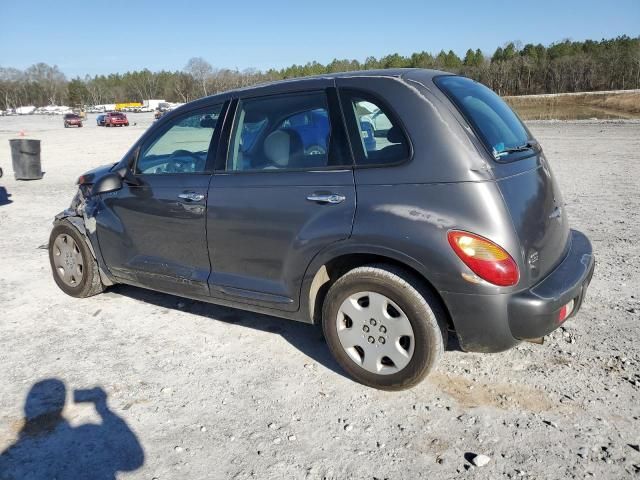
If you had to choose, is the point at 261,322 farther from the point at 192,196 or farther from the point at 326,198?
the point at 326,198

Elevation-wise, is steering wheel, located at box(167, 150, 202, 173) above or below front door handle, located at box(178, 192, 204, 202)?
above

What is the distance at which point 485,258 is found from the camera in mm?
2764

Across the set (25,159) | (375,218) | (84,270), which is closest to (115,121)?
(25,159)

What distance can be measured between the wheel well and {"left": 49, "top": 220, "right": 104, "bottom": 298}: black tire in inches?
95.9

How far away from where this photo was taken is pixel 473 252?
9.11 ft

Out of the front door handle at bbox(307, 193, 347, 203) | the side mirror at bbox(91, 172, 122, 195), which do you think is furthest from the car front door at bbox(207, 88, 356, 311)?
the side mirror at bbox(91, 172, 122, 195)

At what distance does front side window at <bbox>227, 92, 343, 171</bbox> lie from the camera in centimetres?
336

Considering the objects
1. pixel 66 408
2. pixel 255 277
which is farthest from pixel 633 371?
pixel 66 408

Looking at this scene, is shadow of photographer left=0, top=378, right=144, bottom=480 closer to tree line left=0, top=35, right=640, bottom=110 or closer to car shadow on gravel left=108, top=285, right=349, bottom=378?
car shadow on gravel left=108, top=285, right=349, bottom=378

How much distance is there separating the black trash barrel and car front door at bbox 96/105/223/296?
10553 mm

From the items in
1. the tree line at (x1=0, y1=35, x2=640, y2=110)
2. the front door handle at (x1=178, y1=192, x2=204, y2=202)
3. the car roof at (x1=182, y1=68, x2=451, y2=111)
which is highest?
the tree line at (x1=0, y1=35, x2=640, y2=110)

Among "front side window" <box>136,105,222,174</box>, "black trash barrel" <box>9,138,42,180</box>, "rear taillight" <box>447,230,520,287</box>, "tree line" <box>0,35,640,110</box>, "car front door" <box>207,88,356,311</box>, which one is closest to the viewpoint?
"rear taillight" <box>447,230,520,287</box>

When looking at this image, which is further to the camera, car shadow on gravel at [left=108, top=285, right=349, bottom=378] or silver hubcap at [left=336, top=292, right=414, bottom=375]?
car shadow on gravel at [left=108, top=285, right=349, bottom=378]

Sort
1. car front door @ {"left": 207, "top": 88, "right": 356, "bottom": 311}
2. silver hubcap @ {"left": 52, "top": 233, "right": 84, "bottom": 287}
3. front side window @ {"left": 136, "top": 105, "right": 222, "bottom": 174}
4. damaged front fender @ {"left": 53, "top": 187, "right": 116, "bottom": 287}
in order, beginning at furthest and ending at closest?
silver hubcap @ {"left": 52, "top": 233, "right": 84, "bottom": 287}, damaged front fender @ {"left": 53, "top": 187, "right": 116, "bottom": 287}, front side window @ {"left": 136, "top": 105, "right": 222, "bottom": 174}, car front door @ {"left": 207, "top": 88, "right": 356, "bottom": 311}
